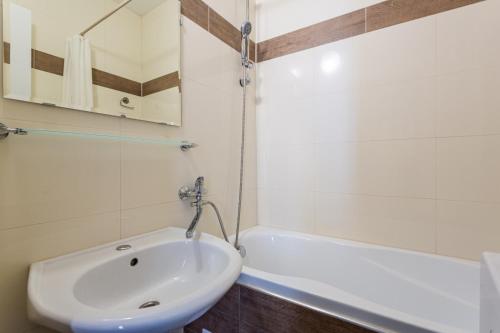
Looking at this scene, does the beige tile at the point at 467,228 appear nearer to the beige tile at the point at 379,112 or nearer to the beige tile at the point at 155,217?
the beige tile at the point at 379,112

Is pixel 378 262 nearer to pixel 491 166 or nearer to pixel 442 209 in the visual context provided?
pixel 442 209

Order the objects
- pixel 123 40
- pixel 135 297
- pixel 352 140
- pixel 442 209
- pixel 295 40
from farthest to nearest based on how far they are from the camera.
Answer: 1. pixel 295 40
2. pixel 352 140
3. pixel 442 209
4. pixel 123 40
5. pixel 135 297

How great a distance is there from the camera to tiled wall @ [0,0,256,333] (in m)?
0.65

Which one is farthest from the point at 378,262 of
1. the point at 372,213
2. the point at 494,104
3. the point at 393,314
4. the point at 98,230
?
the point at 98,230

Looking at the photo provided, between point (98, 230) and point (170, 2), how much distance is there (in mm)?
1047

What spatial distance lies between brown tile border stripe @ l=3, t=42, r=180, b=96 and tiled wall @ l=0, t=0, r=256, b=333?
0.35ft

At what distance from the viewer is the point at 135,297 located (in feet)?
2.56

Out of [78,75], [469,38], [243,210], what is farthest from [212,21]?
[469,38]

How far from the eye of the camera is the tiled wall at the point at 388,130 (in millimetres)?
1063

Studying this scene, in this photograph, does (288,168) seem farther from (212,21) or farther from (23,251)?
(23,251)

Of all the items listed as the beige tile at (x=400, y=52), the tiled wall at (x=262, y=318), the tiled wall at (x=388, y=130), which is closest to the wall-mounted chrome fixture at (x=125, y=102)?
the tiled wall at (x=262, y=318)

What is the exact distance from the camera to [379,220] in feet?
4.25

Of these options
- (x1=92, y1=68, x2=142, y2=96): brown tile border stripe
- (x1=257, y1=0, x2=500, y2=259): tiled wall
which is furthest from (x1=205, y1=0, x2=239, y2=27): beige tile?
(x1=92, y1=68, x2=142, y2=96): brown tile border stripe

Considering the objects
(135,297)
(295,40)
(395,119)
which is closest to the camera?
(135,297)
